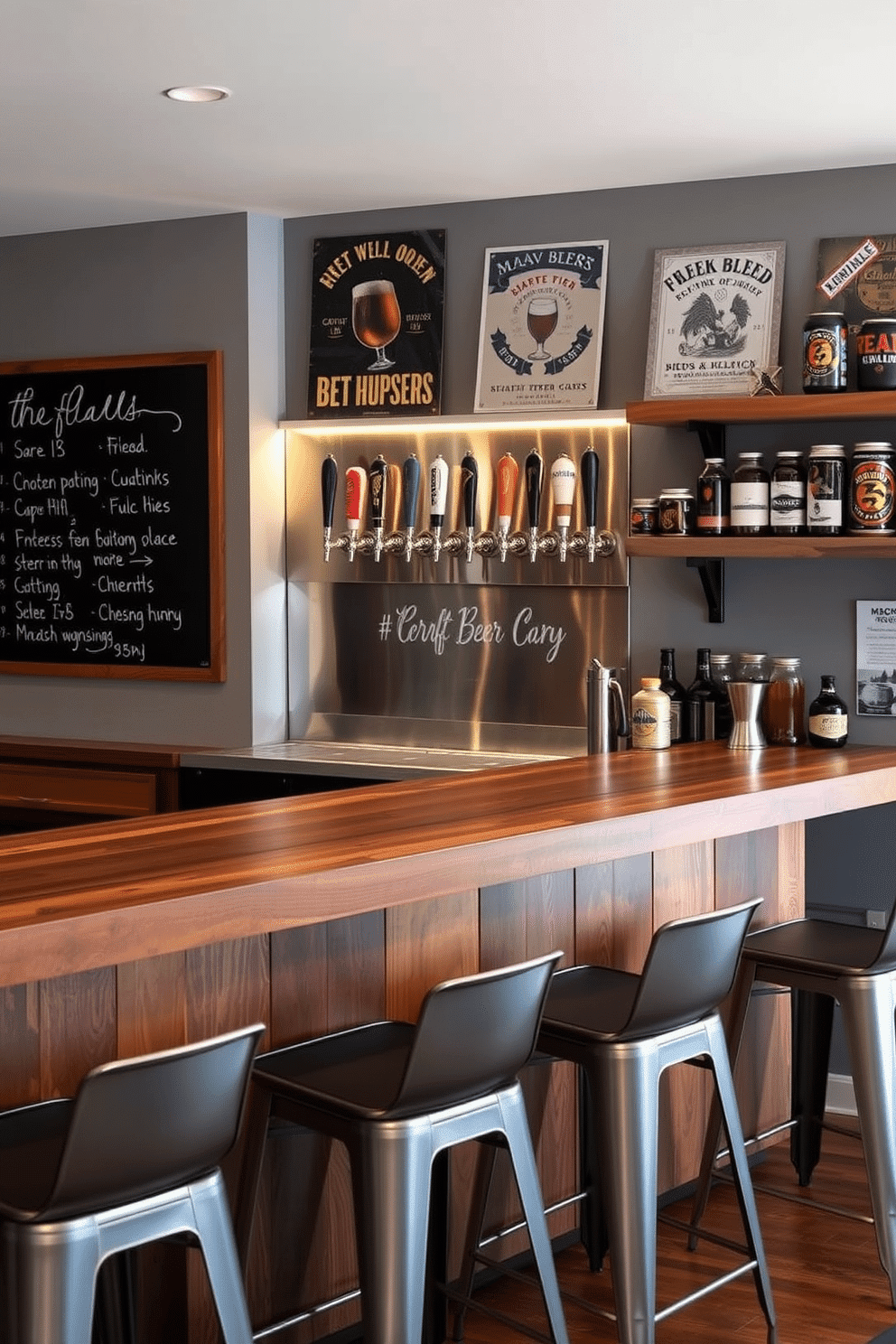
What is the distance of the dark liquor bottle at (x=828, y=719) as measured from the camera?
4020 mm

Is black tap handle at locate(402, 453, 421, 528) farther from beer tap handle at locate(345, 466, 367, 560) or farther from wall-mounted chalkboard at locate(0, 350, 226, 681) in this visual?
wall-mounted chalkboard at locate(0, 350, 226, 681)

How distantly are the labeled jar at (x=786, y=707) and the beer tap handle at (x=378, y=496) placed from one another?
1225mm

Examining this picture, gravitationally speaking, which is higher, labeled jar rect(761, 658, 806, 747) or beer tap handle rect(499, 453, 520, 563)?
beer tap handle rect(499, 453, 520, 563)

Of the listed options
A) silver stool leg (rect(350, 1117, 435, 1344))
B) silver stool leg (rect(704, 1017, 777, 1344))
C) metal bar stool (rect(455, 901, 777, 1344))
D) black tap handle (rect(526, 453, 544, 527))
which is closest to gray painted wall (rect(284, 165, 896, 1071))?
black tap handle (rect(526, 453, 544, 527))

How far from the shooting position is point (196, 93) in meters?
3.54

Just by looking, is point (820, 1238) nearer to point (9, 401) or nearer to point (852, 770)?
point (852, 770)

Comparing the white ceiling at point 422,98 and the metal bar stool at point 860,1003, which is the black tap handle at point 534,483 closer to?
the white ceiling at point 422,98

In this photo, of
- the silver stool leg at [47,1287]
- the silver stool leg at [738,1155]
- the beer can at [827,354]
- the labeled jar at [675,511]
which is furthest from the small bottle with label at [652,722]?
the silver stool leg at [47,1287]

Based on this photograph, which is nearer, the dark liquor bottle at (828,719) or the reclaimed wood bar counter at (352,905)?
the reclaimed wood bar counter at (352,905)

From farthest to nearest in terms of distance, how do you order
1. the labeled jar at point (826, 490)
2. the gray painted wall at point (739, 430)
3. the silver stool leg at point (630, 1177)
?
1. the gray painted wall at point (739, 430)
2. the labeled jar at point (826, 490)
3. the silver stool leg at point (630, 1177)

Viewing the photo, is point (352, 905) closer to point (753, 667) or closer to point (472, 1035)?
point (472, 1035)

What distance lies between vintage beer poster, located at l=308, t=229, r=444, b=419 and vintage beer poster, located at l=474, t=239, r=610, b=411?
6.4 inches

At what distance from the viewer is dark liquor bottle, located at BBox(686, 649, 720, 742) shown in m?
4.26

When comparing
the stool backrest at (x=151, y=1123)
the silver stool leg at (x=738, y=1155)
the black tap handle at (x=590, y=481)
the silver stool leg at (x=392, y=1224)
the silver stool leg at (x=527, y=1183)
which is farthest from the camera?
the black tap handle at (x=590, y=481)
